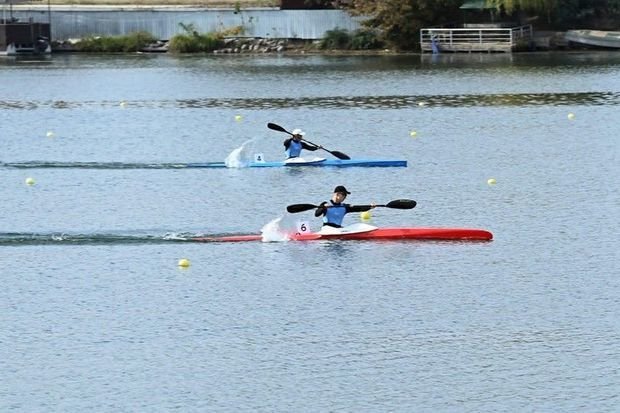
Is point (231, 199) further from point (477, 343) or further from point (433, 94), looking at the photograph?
point (433, 94)

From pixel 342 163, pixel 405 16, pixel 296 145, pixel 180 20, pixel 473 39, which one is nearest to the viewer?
pixel 296 145

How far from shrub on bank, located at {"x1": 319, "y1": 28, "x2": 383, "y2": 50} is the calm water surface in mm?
27461

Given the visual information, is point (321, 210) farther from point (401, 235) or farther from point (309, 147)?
point (309, 147)

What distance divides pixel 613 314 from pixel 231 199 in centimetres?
1442

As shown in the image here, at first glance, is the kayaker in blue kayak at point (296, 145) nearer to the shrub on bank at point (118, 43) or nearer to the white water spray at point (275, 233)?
the white water spray at point (275, 233)

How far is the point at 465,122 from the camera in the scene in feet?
171

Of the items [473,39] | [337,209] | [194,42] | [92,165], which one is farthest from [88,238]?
[194,42]

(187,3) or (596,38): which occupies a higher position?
(187,3)

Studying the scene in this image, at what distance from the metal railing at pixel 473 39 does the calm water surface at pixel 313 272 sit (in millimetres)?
22477

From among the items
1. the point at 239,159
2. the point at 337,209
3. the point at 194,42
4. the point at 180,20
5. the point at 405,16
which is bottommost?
the point at 337,209

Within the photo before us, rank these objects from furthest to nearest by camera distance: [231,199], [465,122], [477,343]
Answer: [465,122], [231,199], [477,343]

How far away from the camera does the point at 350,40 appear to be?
83.4 meters

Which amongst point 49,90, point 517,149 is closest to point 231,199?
point 517,149

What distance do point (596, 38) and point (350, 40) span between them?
1427 cm
